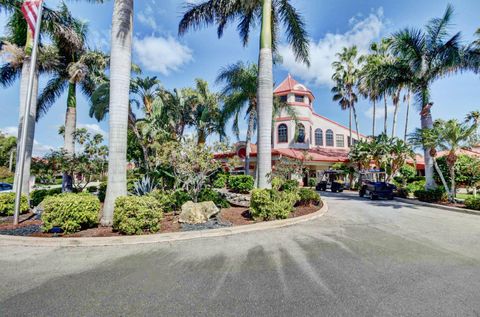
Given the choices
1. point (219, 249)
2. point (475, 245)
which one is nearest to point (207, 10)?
point (219, 249)

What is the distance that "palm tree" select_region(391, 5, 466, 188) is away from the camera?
44.0 ft

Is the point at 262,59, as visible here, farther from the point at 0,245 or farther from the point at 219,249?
the point at 0,245

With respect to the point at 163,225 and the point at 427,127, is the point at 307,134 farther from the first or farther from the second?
the point at 163,225

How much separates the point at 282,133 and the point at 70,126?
21.8 metres

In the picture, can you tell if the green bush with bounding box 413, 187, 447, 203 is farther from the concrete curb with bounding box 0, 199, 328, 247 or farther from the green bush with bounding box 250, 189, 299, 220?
the concrete curb with bounding box 0, 199, 328, 247

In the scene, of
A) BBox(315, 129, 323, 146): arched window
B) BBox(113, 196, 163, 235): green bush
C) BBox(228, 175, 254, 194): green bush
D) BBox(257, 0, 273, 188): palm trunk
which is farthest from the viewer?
BBox(315, 129, 323, 146): arched window

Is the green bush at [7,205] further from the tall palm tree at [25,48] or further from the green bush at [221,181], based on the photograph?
the green bush at [221,181]

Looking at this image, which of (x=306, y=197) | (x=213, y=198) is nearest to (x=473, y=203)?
(x=306, y=197)

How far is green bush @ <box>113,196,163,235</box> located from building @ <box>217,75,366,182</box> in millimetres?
19833

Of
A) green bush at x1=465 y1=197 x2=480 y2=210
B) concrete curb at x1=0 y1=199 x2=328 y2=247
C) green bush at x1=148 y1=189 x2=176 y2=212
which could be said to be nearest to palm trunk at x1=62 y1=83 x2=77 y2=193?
green bush at x1=148 y1=189 x2=176 y2=212

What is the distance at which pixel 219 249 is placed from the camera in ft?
17.3

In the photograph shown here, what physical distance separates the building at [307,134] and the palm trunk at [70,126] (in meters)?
16.9

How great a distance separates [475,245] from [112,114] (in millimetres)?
10548

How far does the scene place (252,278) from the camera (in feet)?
12.5
